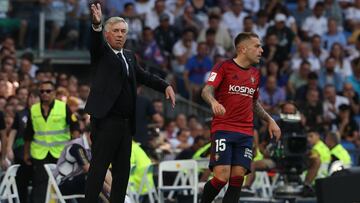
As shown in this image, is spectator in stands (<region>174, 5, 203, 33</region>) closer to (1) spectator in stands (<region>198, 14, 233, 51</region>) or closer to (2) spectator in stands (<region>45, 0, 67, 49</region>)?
(1) spectator in stands (<region>198, 14, 233, 51</region>)

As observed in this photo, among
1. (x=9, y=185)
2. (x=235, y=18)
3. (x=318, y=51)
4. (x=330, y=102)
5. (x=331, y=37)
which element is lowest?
(x=9, y=185)

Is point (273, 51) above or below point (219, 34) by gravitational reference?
below

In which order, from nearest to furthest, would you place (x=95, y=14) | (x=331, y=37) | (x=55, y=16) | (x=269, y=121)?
(x=95, y=14)
(x=269, y=121)
(x=55, y=16)
(x=331, y=37)

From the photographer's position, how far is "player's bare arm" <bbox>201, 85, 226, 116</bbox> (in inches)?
495

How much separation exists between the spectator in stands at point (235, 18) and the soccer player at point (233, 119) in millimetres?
12422

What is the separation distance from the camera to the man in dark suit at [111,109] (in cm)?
1242

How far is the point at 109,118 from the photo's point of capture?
12.5 m

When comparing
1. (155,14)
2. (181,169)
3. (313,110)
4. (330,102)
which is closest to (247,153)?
(181,169)

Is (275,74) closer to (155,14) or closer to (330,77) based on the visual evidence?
(330,77)

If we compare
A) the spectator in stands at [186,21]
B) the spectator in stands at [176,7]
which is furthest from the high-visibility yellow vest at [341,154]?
the spectator in stands at [176,7]

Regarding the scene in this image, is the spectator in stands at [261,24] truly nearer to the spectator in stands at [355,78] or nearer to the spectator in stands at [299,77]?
the spectator in stands at [299,77]

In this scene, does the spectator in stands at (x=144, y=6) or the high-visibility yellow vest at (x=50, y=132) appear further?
the spectator in stands at (x=144, y=6)

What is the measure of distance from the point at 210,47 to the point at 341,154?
5040mm

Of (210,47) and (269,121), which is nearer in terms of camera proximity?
(269,121)
